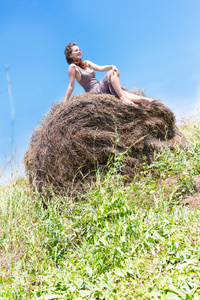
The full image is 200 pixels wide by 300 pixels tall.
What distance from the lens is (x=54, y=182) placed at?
445 centimetres

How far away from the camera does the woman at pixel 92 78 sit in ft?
15.9

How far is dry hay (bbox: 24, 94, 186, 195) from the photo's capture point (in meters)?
4.32

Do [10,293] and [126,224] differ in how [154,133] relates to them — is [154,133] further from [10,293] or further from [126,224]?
[10,293]

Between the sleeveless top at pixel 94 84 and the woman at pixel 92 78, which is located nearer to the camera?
the woman at pixel 92 78

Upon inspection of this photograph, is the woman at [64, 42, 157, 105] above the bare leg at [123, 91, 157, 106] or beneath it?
above

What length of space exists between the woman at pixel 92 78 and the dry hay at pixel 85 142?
0.85 feet

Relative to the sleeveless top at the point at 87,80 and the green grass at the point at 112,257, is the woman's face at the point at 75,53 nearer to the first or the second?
the sleeveless top at the point at 87,80

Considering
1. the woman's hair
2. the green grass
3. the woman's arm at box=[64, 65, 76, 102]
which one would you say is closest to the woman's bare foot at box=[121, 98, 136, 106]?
the woman's arm at box=[64, 65, 76, 102]

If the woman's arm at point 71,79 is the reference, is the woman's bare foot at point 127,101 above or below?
below

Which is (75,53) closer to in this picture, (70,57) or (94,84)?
(70,57)

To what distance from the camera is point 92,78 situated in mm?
5594

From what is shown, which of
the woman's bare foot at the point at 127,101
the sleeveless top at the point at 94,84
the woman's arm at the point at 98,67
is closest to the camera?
the woman's bare foot at the point at 127,101

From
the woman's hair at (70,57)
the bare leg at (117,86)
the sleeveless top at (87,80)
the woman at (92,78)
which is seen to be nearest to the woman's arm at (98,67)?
the woman at (92,78)

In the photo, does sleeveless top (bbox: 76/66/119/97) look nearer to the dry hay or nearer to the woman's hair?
the woman's hair
